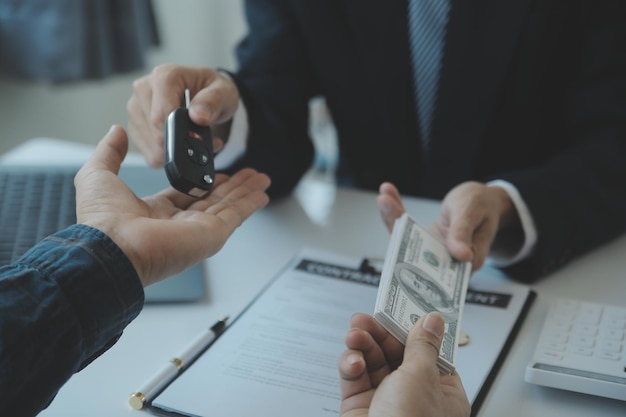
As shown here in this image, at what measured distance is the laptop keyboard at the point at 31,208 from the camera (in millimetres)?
815

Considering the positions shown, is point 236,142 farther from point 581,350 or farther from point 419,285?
point 581,350

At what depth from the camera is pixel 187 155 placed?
677 millimetres

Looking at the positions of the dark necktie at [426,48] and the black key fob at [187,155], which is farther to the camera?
the dark necktie at [426,48]

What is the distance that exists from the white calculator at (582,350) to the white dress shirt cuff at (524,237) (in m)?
0.09

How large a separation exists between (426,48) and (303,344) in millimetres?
582

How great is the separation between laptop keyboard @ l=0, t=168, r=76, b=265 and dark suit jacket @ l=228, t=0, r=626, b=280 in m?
0.25

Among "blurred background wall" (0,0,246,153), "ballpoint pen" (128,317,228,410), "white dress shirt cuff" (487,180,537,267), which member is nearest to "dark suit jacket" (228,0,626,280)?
"white dress shirt cuff" (487,180,537,267)

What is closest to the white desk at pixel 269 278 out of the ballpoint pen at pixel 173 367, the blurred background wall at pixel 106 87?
the ballpoint pen at pixel 173 367

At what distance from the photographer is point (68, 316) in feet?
1.68

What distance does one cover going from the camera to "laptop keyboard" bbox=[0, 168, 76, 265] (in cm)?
81

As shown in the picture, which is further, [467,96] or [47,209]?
[467,96]

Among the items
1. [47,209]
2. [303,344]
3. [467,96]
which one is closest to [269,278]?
[303,344]

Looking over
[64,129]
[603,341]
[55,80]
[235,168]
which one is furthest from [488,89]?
[64,129]

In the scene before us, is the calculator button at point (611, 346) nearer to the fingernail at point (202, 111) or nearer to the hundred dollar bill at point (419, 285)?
the hundred dollar bill at point (419, 285)
